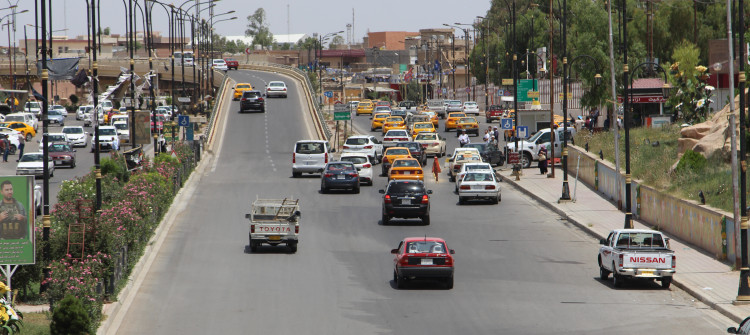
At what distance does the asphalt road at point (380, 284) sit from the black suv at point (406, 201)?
55cm

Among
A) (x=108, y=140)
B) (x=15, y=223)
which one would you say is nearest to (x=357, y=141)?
(x=108, y=140)

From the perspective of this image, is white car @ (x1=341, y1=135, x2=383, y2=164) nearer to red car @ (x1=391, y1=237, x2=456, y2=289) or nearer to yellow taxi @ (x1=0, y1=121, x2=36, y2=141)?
yellow taxi @ (x1=0, y1=121, x2=36, y2=141)

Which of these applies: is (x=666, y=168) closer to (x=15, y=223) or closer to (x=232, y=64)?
(x=15, y=223)

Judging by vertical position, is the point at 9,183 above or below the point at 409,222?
above

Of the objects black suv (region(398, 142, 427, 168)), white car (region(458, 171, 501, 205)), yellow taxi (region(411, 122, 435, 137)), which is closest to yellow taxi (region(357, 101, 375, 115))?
yellow taxi (region(411, 122, 435, 137))

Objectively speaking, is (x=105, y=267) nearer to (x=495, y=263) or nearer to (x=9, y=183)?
(x=9, y=183)

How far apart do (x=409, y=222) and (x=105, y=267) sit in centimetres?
1622

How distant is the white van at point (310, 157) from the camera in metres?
50.3

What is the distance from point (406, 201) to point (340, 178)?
9.32m

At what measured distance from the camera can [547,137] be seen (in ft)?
185

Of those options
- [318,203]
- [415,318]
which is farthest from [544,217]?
[415,318]

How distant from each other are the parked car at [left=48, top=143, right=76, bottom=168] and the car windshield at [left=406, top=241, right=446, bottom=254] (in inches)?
1391

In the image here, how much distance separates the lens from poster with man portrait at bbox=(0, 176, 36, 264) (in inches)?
812

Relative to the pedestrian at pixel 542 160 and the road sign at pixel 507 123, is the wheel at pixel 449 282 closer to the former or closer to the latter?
the pedestrian at pixel 542 160
